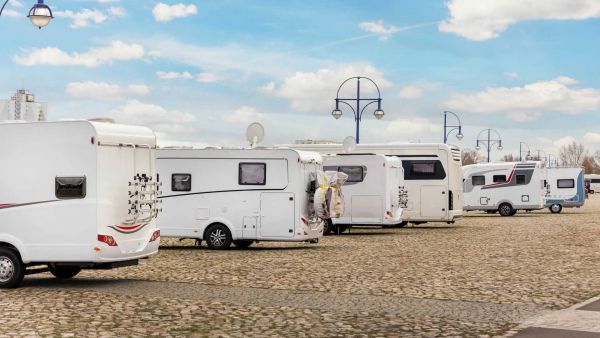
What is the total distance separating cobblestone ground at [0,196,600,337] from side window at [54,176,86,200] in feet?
5.22

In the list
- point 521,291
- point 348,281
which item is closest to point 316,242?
point 348,281

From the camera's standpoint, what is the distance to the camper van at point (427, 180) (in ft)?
117

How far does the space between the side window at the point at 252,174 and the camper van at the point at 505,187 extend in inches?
1099

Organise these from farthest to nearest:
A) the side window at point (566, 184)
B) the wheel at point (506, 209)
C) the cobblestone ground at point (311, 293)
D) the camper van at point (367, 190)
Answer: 1. the side window at point (566, 184)
2. the wheel at point (506, 209)
3. the camper van at point (367, 190)
4. the cobblestone ground at point (311, 293)

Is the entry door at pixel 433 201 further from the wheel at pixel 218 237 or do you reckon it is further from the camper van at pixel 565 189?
the camper van at pixel 565 189

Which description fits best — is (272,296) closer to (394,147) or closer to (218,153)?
(218,153)

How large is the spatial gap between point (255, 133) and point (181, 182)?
346cm

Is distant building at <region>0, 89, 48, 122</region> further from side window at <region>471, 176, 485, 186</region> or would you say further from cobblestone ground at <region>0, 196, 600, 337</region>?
side window at <region>471, 176, 485, 186</region>

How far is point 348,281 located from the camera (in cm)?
1596

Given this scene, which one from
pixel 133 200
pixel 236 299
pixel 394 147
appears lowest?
pixel 236 299

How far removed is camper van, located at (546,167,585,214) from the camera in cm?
5662

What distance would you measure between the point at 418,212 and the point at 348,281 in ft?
66.7

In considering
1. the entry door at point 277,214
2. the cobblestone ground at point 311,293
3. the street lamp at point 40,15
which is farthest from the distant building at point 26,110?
the entry door at point 277,214

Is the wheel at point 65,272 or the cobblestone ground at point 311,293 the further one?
the wheel at point 65,272
